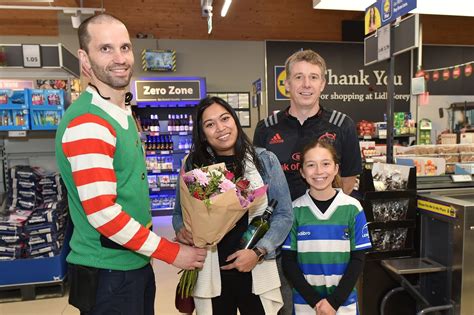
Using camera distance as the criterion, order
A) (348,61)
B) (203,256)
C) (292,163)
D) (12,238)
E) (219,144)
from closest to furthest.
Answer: (203,256)
(219,144)
(292,163)
(12,238)
(348,61)

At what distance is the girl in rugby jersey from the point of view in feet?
5.65

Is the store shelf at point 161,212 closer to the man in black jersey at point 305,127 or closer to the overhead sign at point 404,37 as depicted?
the overhead sign at point 404,37

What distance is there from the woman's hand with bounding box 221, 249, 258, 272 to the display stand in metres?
1.11

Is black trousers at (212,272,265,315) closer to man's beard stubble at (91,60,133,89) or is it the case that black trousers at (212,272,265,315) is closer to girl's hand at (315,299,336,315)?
girl's hand at (315,299,336,315)

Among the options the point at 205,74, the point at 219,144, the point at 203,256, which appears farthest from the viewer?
the point at 205,74

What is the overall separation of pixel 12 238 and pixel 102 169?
9.37 feet

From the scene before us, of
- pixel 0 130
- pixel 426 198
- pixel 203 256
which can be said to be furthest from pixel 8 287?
pixel 426 198

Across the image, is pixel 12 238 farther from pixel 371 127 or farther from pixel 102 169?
pixel 371 127


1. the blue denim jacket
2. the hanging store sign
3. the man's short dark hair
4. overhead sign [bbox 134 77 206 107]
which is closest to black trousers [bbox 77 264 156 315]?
the blue denim jacket

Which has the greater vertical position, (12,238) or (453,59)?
(453,59)

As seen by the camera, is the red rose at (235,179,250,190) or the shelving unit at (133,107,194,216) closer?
the red rose at (235,179,250,190)

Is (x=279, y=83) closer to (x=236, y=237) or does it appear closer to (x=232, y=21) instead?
(x=232, y=21)

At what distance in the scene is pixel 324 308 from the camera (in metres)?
1.64

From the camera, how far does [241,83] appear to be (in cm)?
849
